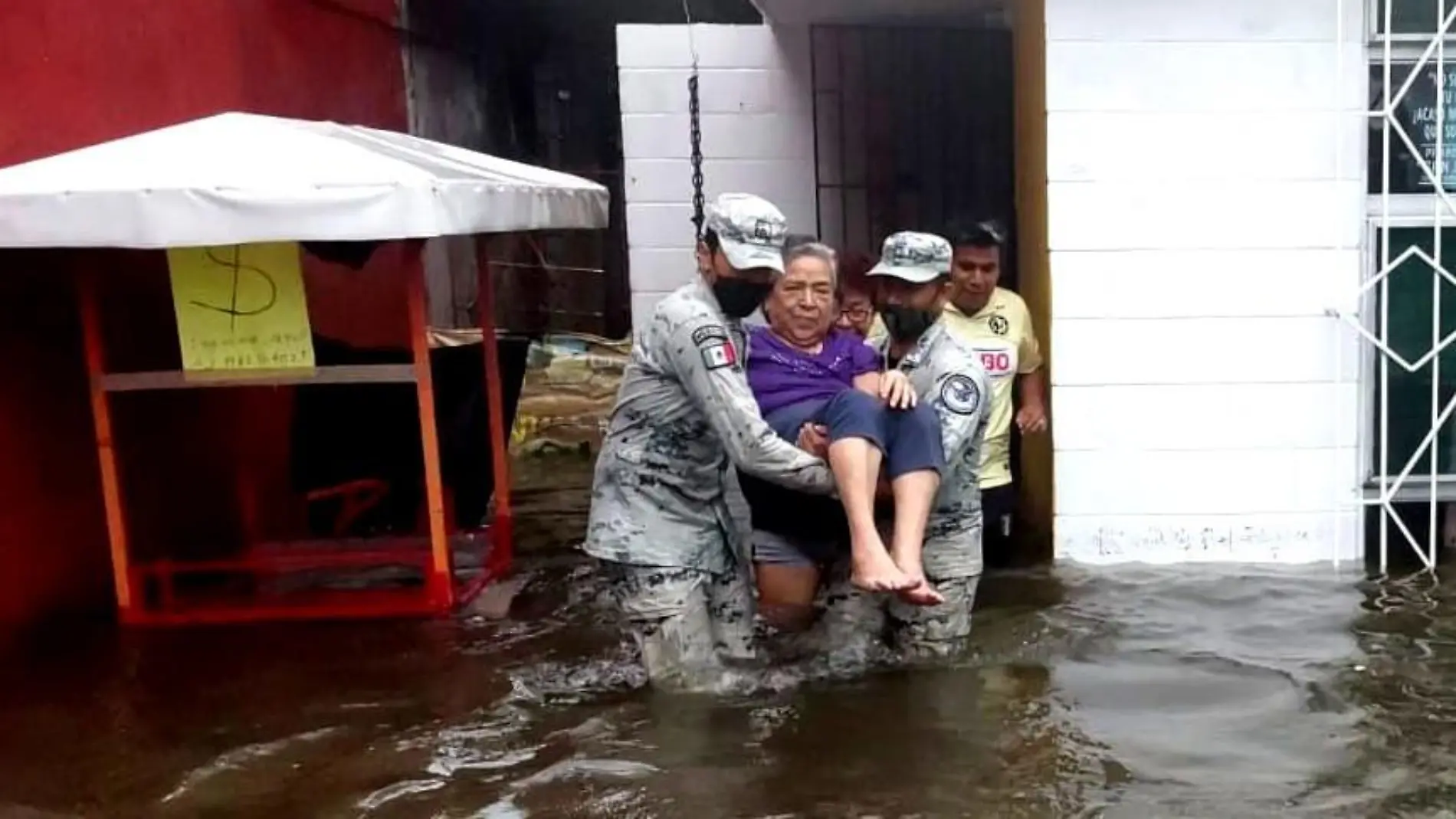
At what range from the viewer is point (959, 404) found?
4301 millimetres

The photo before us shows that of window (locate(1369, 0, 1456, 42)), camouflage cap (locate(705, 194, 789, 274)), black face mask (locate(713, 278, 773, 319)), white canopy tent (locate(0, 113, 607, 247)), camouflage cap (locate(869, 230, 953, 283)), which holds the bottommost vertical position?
black face mask (locate(713, 278, 773, 319))

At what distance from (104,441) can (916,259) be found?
118 inches

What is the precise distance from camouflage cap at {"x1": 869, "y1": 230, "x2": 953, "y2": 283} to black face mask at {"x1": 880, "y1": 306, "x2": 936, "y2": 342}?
0.10 m

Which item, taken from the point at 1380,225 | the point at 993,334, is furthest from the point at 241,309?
the point at 1380,225

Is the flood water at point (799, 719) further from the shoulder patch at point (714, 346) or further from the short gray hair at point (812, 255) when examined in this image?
the short gray hair at point (812, 255)

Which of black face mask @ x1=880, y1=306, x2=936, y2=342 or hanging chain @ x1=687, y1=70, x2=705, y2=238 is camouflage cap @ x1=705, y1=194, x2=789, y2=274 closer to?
black face mask @ x1=880, y1=306, x2=936, y2=342

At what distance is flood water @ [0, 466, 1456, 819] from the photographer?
12.1ft

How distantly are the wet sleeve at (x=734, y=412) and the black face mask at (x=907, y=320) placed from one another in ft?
1.87

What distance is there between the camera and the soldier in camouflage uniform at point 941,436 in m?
4.33

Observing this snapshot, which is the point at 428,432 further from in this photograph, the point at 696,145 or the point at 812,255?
the point at 696,145

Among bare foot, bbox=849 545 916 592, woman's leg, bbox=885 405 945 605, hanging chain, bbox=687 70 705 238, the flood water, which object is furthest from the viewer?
hanging chain, bbox=687 70 705 238

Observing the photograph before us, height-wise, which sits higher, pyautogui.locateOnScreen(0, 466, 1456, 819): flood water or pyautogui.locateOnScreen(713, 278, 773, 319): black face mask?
pyautogui.locateOnScreen(713, 278, 773, 319): black face mask

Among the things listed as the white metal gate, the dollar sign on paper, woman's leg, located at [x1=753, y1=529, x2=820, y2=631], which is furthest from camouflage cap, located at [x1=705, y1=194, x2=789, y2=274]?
the white metal gate

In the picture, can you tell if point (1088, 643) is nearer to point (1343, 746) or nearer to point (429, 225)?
point (1343, 746)
